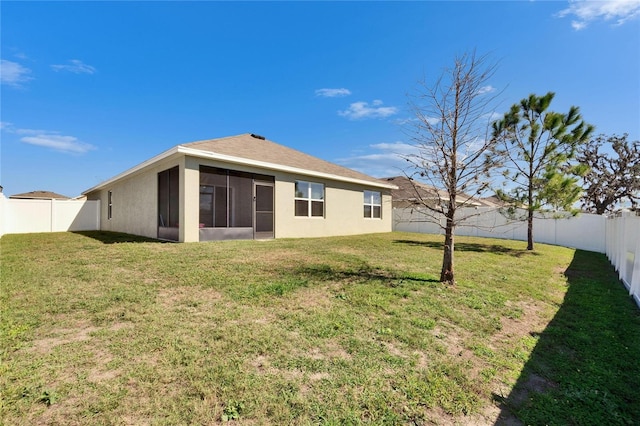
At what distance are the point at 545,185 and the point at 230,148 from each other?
41.7 ft

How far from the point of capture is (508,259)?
9.12 metres

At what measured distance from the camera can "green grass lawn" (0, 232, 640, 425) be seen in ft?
6.68

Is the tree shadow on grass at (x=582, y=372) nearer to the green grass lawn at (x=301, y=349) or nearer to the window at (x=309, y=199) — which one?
the green grass lawn at (x=301, y=349)

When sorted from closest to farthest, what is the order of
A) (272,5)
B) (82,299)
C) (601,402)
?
(601,402), (82,299), (272,5)

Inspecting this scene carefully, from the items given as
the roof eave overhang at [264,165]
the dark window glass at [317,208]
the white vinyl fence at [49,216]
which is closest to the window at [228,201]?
the roof eave overhang at [264,165]

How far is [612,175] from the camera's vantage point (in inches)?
910

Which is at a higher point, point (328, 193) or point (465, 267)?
point (328, 193)

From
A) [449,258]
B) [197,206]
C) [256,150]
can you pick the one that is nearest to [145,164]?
[197,206]

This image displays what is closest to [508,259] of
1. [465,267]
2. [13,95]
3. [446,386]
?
[465,267]

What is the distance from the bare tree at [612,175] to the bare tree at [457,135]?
24309 millimetres

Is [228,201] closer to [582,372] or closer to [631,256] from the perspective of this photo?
[582,372]

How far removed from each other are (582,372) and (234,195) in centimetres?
1022

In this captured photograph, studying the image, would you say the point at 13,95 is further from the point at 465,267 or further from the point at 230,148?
the point at 465,267

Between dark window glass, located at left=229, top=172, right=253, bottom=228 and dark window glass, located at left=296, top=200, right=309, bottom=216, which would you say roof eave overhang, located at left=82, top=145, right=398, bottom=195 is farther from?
dark window glass, located at left=296, top=200, right=309, bottom=216
